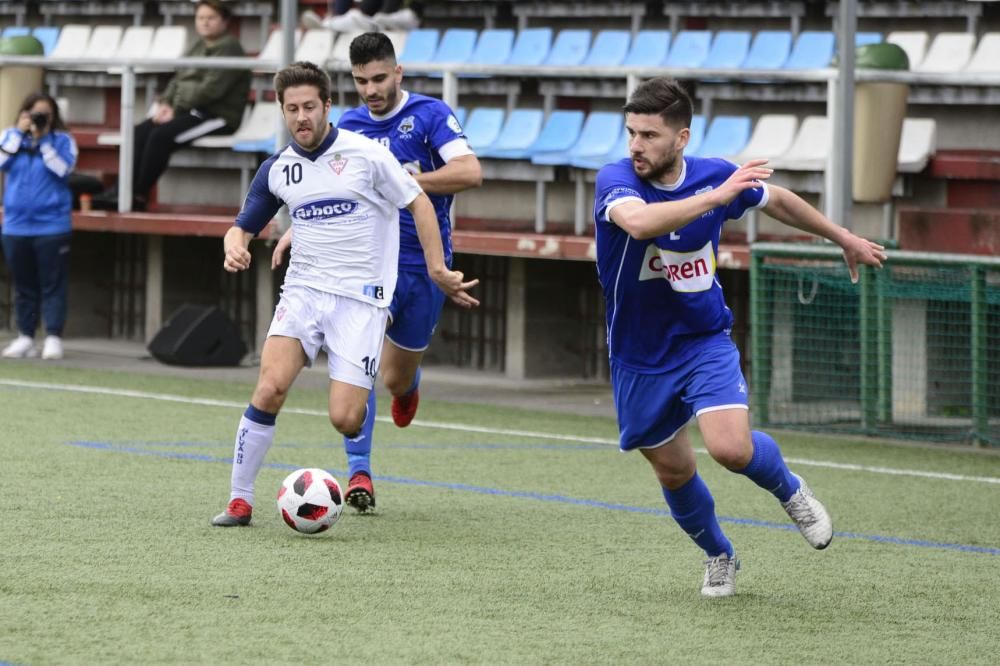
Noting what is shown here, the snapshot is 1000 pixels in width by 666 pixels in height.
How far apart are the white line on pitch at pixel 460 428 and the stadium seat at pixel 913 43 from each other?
13.0 feet

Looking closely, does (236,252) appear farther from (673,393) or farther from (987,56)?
(987,56)

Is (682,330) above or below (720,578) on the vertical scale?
above

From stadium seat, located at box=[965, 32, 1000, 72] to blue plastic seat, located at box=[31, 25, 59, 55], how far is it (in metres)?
9.37

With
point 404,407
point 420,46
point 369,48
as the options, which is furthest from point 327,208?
point 420,46

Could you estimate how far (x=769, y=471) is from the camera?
606 centimetres

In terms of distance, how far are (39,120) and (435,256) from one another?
7652 millimetres

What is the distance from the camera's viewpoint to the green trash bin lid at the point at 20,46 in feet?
51.7

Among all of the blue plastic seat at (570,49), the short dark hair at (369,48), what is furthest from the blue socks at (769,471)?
the blue plastic seat at (570,49)

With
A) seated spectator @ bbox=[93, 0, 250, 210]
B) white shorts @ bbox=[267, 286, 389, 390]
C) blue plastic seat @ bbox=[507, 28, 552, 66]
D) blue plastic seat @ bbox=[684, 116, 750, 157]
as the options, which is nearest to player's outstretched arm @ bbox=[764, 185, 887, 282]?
white shorts @ bbox=[267, 286, 389, 390]

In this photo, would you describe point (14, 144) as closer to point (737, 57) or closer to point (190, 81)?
point (190, 81)

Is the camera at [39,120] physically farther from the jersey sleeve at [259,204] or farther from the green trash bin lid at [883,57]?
the jersey sleeve at [259,204]

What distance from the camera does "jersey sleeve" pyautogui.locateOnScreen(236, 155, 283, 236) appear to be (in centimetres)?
734

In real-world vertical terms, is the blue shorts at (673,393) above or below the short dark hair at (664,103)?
below

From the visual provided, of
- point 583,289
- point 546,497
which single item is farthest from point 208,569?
point 583,289
